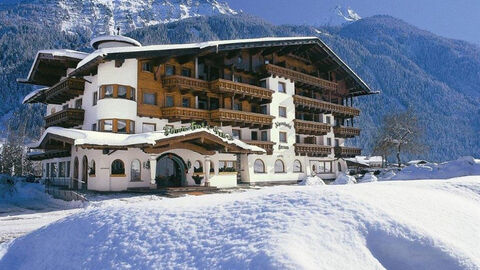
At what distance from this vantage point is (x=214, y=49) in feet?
102

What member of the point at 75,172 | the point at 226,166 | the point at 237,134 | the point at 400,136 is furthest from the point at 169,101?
the point at 400,136

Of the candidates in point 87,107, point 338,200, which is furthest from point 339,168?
point 338,200

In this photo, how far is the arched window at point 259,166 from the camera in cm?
3675

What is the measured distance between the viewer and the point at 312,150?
40656 millimetres

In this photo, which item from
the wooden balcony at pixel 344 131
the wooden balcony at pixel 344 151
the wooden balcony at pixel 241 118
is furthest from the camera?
the wooden balcony at pixel 344 131

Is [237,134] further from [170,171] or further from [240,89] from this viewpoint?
[170,171]

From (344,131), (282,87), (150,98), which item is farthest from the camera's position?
(344,131)

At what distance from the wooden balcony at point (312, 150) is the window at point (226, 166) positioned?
30.1 feet

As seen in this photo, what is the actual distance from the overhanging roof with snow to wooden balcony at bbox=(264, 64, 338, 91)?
93.5 inches

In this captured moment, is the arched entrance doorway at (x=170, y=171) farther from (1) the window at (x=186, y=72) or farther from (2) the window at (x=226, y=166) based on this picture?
(1) the window at (x=186, y=72)

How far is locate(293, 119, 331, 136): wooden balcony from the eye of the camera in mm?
39719

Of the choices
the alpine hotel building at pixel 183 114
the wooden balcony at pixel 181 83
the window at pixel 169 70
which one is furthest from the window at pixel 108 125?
the window at pixel 169 70

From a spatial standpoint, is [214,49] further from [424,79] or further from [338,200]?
[424,79]

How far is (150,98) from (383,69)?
15899 cm
